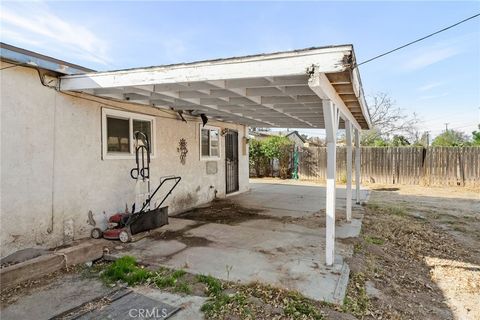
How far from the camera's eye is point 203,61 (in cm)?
361

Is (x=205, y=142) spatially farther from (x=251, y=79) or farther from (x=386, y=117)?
(x=386, y=117)

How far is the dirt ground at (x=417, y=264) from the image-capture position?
3180 mm

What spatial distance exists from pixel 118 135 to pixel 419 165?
12965 millimetres

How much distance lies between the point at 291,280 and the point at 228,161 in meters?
6.91

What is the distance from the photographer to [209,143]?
8875 millimetres

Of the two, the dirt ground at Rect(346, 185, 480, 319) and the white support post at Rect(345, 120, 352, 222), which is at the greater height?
the white support post at Rect(345, 120, 352, 222)

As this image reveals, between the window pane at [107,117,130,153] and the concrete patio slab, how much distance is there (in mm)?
1809

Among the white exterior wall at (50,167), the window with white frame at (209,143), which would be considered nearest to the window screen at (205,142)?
the window with white frame at (209,143)

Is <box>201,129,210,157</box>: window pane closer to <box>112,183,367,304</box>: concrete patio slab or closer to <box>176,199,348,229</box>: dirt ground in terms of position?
<box>176,199,348,229</box>: dirt ground

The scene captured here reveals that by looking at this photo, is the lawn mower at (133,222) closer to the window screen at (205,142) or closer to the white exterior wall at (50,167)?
the white exterior wall at (50,167)

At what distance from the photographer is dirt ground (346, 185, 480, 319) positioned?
318 cm

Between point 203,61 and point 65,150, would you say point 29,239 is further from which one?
point 203,61

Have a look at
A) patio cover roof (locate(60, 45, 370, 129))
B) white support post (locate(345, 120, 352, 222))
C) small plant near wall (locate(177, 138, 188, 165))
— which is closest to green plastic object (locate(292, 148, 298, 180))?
white support post (locate(345, 120, 352, 222))

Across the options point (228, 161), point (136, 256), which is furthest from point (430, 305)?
point (228, 161)
